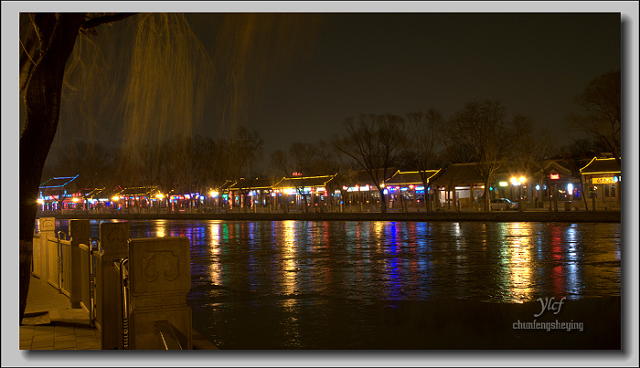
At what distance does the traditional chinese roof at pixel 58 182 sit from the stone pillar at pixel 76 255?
308 feet

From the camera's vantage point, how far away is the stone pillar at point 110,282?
606cm

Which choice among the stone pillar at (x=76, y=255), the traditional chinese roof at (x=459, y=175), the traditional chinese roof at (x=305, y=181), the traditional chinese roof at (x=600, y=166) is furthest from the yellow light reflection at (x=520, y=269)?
the traditional chinese roof at (x=305, y=181)

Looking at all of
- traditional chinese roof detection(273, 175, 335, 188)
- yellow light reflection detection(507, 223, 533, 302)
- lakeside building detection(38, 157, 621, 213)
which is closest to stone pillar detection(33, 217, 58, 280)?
yellow light reflection detection(507, 223, 533, 302)

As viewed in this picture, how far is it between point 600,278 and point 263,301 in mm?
6553

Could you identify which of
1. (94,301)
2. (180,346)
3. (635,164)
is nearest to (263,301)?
(94,301)

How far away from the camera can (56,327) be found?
7098mm

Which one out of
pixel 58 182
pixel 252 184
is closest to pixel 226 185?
pixel 252 184

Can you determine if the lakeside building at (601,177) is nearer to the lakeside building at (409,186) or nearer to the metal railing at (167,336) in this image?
the lakeside building at (409,186)

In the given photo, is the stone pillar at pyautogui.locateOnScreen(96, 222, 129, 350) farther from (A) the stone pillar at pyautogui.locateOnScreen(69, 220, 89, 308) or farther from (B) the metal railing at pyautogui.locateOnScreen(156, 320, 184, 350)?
(A) the stone pillar at pyautogui.locateOnScreen(69, 220, 89, 308)

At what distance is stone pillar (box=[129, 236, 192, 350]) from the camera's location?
4.74 metres

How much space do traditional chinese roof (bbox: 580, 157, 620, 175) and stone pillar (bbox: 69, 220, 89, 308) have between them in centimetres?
4734

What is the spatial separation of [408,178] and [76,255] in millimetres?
54687

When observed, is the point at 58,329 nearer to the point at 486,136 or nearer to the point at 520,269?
the point at 520,269

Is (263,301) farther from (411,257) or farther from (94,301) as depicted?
(411,257)
